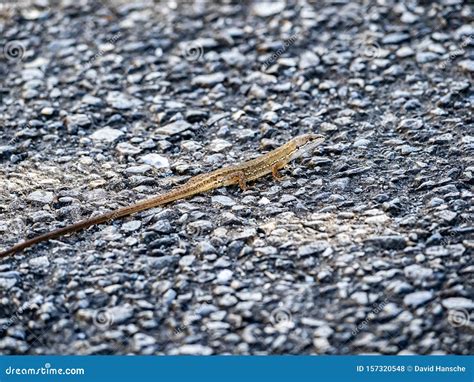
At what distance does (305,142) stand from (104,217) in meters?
1.92

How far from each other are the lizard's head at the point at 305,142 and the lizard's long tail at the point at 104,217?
1.15 metres

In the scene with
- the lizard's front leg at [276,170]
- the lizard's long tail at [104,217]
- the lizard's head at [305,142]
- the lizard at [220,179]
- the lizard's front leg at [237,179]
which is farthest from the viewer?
the lizard's head at [305,142]

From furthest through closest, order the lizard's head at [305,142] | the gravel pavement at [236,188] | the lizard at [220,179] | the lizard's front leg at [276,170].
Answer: the lizard's head at [305,142] < the lizard's front leg at [276,170] < the lizard at [220,179] < the gravel pavement at [236,188]

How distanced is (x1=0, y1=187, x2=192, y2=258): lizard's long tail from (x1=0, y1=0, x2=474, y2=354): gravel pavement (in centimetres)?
7

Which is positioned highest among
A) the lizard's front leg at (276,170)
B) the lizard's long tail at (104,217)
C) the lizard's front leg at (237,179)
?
the lizard's long tail at (104,217)

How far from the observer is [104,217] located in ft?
21.4

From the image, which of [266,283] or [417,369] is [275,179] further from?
[417,369]

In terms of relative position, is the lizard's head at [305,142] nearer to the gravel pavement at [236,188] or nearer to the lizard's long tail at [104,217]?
the gravel pavement at [236,188]

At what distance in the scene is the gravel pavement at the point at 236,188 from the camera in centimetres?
548

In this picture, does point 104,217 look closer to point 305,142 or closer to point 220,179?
point 220,179

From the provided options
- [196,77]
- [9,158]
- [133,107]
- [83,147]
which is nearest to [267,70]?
[196,77]

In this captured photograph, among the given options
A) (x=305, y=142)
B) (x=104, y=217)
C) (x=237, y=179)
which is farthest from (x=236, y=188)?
(x=104, y=217)

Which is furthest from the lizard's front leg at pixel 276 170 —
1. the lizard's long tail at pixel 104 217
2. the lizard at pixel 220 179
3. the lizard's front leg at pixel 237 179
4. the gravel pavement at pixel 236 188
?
the lizard's long tail at pixel 104 217

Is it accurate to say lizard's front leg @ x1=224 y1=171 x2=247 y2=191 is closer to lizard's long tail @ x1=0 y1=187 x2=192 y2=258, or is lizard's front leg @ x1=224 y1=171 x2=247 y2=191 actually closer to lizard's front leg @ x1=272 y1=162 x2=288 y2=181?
lizard's front leg @ x1=272 y1=162 x2=288 y2=181
